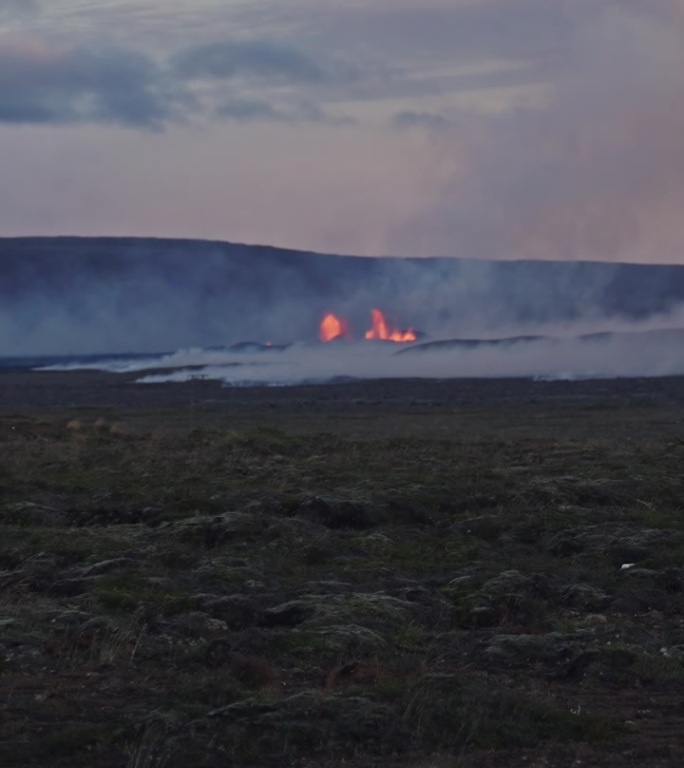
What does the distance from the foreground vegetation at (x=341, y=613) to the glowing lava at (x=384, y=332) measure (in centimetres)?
8603

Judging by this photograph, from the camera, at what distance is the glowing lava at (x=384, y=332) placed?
365 ft

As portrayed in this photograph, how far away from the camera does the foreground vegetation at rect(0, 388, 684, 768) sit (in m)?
8.42

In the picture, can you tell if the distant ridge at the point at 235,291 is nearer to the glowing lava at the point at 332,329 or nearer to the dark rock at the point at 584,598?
the glowing lava at the point at 332,329

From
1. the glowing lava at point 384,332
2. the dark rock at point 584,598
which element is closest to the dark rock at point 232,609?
the dark rock at point 584,598

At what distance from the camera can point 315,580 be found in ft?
45.8

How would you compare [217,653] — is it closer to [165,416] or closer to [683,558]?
[683,558]

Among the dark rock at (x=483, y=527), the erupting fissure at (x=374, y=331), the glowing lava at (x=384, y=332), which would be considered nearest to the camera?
the dark rock at (x=483, y=527)

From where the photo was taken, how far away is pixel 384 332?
112m

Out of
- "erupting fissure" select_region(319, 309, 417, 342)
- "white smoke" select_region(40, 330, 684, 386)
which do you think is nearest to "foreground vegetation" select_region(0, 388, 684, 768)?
"white smoke" select_region(40, 330, 684, 386)

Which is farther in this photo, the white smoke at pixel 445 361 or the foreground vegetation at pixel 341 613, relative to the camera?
the white smoke at pixel 445 361

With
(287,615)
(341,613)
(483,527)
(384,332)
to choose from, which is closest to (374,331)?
(384,332)

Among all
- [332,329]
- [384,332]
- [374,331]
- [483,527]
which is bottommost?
[483,527]

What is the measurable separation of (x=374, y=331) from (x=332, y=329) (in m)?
5.71

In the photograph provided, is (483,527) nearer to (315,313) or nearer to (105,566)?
(105,566)
